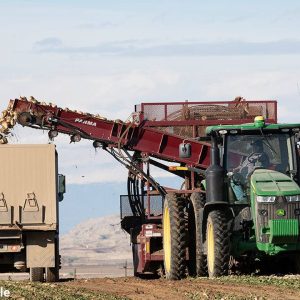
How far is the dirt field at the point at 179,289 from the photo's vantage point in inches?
696

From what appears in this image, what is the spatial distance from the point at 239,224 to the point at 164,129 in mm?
9882

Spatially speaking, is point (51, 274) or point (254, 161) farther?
point (51, 274)

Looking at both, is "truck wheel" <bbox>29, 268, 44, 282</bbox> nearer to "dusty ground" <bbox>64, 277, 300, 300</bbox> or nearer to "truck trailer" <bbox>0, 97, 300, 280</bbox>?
"truck trailer" <bbox>0, 97, 300, 280</bbox>

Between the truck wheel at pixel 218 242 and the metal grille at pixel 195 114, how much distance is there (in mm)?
9476

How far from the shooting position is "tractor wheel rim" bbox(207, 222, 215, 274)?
21.2 m

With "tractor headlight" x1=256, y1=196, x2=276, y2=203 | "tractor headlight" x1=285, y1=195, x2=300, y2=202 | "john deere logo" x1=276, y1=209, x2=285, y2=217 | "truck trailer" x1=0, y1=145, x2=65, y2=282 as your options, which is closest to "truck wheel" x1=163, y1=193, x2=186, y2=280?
"tractor headlight" x1=256, y1=196, x2=276, y2=203

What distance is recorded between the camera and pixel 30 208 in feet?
86.9

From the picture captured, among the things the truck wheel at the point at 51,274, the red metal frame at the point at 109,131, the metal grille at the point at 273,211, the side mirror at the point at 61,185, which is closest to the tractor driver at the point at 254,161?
the metal grille at the point at 273,211

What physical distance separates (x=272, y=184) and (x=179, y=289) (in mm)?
3063

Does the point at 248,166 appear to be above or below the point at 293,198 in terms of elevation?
above

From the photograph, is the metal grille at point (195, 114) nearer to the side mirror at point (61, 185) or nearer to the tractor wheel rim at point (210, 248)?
the side mirror at point (61, 185)

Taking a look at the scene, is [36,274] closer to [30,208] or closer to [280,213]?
[30,208]

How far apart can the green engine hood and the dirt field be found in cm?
153

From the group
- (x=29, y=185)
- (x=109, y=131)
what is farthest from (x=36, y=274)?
(x=109, y=131)
